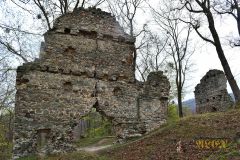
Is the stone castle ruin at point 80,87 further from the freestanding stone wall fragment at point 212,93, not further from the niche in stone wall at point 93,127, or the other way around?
the niche in stone wall at point 93,127

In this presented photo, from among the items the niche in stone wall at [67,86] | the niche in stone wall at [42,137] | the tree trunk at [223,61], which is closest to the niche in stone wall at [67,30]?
the niche in stone wall at [67,86]

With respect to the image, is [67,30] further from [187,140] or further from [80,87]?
[187,140]

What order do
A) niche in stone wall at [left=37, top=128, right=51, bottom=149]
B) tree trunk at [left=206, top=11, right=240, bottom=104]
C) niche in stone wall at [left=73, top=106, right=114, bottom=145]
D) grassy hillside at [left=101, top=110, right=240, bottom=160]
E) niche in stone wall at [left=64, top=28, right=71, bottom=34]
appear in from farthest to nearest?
niche in stone wall at [left=73, top=106, right=114, bottom=145], tree trunk at [left=206, top=11, right=240, bottom=104], niche in stone wall at [left=64, top=28, right=71, bottom=34], niche in stone wall at [left=37, top=128, right=51, bottom=149], grassy hillside at [left=101, top=110, right=240, bottom=160]

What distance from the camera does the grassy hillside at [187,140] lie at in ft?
33.5

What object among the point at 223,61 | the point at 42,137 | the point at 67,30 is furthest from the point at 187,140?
the point at 67,30

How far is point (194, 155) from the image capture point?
9.80 metres

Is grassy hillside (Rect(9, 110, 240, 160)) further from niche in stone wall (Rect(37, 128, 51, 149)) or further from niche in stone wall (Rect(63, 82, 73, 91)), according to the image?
niche in stone wall (Rect(63, 82, 73, 91))

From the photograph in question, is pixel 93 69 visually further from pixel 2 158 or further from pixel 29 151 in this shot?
pixel 2 158

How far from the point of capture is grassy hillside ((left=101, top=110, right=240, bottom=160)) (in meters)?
10.2

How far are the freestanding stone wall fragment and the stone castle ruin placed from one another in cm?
612

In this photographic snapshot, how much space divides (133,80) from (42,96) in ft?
15.3

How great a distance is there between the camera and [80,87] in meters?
15.3

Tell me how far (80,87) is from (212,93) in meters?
10.5

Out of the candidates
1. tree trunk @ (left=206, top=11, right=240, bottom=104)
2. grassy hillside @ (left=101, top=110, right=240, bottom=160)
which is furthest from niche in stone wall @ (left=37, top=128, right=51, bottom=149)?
tree trunk @ (left=206, top=11, right=240, bottom=104)
